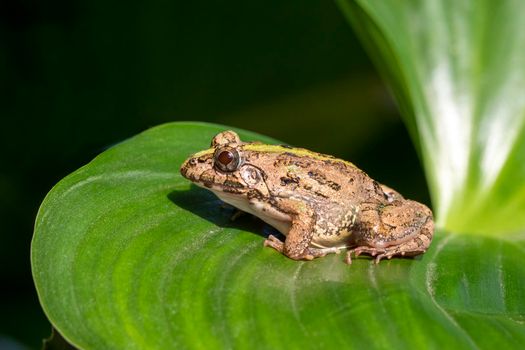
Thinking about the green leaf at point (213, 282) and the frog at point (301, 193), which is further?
the frog at point (301, 193)

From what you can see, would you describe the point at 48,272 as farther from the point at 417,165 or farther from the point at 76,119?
the point at 417,165

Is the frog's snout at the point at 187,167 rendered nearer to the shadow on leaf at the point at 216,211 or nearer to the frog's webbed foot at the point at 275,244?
the shadow on leaf at the point at 216,211

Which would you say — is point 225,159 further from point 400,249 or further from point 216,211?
point 400,249

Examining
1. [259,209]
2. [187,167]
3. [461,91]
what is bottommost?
[259,209]

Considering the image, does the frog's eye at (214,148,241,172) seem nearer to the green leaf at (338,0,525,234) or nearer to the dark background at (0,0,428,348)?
the green leaf at (338,0,525,234)

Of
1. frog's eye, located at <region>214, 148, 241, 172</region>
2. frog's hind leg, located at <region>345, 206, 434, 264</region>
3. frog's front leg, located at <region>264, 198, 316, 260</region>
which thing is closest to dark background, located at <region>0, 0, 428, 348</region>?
frog's eye, located at <region>214, 148, 241, 172</region>

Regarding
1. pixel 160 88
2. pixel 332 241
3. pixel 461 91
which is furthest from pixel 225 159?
pixel 160 88

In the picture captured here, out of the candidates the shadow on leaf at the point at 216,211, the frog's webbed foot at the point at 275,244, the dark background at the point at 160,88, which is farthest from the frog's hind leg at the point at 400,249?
the dark background at the point at 160,88

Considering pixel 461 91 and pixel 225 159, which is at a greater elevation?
pixel 461 91
